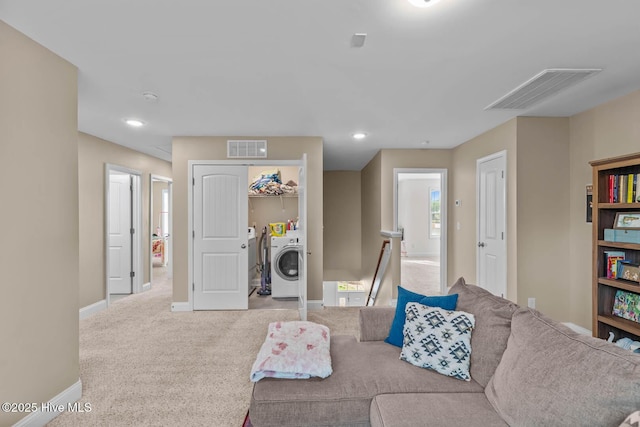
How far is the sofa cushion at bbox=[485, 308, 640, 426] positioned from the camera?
107cm

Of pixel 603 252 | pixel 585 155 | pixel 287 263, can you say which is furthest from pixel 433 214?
pixel 603 252

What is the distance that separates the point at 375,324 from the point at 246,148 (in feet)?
9.91

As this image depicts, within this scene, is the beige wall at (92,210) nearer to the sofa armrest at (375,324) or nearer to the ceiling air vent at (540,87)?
the sofa armrest at (375,324)

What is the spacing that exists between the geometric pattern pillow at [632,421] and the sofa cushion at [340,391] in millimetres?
753

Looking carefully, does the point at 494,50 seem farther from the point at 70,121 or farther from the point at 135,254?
the point at 135,254

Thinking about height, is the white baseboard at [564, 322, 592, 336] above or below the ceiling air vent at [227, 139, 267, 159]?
below

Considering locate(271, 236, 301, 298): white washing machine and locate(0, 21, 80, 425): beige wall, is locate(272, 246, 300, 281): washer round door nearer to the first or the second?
locate(271, 236, 301, 298): white washing machine

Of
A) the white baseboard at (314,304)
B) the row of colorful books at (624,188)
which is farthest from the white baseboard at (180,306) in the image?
the row of colorful books at (624,188)

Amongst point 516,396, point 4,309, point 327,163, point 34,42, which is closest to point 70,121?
point 34,42

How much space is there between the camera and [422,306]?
2.07m

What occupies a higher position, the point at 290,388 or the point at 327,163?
the point at 327,163

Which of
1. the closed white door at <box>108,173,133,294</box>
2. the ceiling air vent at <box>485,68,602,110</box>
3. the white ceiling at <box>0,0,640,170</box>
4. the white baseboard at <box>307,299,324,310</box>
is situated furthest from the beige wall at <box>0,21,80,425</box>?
the ceiling air vent at <box>485,68,602,110</box>

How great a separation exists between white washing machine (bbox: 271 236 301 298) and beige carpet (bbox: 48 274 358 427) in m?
0.79

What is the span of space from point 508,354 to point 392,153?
13.3ft
